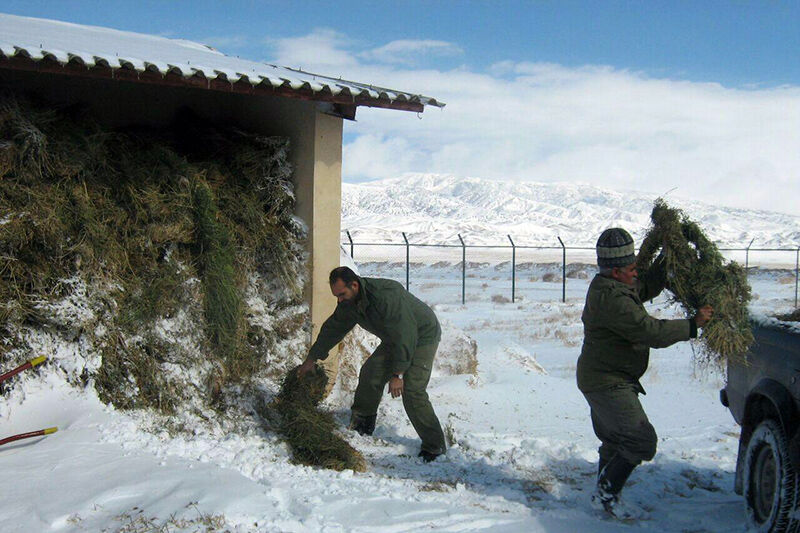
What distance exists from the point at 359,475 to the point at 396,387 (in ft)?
2.46

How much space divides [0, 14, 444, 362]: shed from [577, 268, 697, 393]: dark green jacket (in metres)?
3.20

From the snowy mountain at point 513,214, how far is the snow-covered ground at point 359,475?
51884 mm

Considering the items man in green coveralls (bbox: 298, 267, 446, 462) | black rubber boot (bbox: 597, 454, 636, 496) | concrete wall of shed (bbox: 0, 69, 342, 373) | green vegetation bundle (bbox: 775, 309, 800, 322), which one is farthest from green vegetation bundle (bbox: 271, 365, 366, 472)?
green vegetation bundle (bbox: 775, 309, 800, 322)

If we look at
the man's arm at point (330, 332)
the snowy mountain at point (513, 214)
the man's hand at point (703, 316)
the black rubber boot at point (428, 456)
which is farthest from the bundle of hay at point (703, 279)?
the snowy mountain at point (513, 214)

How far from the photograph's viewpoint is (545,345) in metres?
12.4

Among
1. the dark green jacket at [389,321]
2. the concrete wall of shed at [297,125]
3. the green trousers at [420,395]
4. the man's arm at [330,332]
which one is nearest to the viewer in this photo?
the dark green jacket at [389,321]

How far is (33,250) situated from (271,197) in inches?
88.6

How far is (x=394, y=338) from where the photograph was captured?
5645mm

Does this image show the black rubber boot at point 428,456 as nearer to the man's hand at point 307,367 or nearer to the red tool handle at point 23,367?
the man's hand at point 307,367

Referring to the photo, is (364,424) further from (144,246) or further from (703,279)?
(703,279)

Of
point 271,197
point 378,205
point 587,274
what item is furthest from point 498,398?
point 378,205

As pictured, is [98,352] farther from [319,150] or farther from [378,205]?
[378,205]

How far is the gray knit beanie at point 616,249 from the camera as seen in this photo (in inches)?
173

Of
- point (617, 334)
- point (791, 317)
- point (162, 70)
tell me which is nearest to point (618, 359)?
point (617, 334)
